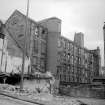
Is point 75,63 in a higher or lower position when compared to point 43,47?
lower

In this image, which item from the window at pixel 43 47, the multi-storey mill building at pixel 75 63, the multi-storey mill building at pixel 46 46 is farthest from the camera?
the multi-storey mill building at pixel 75 63

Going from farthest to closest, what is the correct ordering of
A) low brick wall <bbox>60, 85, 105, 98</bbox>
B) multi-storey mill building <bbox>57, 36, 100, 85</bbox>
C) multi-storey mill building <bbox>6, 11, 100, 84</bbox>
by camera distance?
multi-storey mill building <bbox>57, 36, 100, 85</bbox>, multi-storey mill building <bbox>6, 11, 100, 84</bbox>, low brick wall <bbox>60, 85, 105, 98</bbox>

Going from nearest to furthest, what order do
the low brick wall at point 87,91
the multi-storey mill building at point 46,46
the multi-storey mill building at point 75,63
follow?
1. the low brick wall at point 87,91
2. the multi-storey mill building at point 46,46
3. the multi-storey mill building at point 75,63

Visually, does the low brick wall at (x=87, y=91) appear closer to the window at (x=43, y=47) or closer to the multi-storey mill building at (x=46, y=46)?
the multi-storey mill building at (x=46, y=46)

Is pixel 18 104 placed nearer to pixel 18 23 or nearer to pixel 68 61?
pixel 18 23

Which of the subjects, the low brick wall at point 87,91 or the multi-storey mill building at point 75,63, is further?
the multi-storey mill building at point 75,63

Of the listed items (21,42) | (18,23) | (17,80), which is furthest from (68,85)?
(18,23)

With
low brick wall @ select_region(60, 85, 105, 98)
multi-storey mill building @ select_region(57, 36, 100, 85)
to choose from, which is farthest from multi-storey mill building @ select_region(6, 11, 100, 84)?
low brick wall @ select_region(60, 85, 105, 98)

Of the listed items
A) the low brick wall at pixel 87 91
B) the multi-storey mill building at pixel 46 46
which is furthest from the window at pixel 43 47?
the low brick wall at pixel 87 91

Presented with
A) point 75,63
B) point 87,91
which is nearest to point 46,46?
point 75,63

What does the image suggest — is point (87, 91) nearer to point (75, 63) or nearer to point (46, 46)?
point (46, 46)

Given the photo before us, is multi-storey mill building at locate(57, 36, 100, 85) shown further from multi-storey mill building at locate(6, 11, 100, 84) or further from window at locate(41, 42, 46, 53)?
window at locate(41, 42, 46, 53)

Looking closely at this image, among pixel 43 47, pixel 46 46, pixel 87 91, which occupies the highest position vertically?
pixel 46 46

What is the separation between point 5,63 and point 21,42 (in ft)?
25.6
